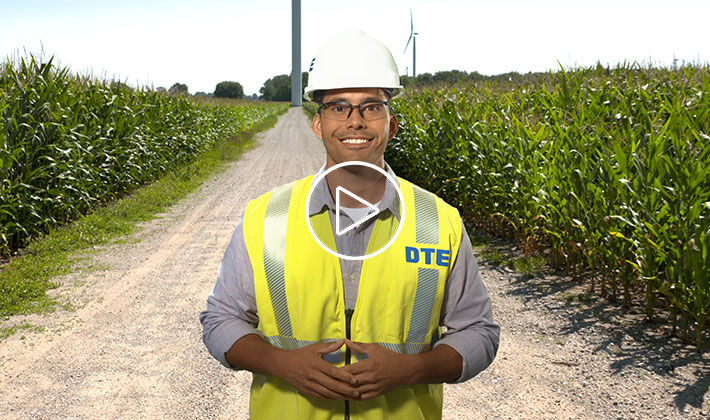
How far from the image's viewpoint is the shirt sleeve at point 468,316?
4.48 ft

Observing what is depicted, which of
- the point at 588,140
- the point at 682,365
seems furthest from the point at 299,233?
the point at 588,140

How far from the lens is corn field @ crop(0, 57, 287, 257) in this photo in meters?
7.94

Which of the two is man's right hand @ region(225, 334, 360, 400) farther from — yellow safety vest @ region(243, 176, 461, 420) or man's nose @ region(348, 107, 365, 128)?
man's nose @ region(348, 107, 365, 128)

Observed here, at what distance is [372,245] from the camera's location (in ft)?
4.43

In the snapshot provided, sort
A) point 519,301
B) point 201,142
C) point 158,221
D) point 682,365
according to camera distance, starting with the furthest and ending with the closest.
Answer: point 201,142, point 158,221, point 519,301, point 682,365

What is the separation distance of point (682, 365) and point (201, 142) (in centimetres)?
1740

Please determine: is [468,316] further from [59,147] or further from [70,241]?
[59,147]

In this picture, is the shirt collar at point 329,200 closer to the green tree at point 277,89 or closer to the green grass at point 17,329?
the green grass at point 17,329

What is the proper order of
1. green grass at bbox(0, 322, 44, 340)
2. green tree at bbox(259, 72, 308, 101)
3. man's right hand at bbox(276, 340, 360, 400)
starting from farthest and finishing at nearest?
green tree at bbox(259, 72, 308, 101) → green grass at bbox(0, 322, 44, 340) → man's right hand at bbox(276, 340, 360, 400)

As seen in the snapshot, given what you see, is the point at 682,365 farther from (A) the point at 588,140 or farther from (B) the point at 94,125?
(B) the point at 94,125

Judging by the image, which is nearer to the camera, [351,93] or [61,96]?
[351,93]

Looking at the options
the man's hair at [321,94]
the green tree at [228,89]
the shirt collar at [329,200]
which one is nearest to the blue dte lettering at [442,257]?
the shirt collar at [329,200]

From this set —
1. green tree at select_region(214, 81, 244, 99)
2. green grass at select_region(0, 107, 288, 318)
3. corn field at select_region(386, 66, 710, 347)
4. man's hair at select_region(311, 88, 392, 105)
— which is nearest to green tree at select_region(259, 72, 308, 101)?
green tree at select_region(214, 81, 244, 99)

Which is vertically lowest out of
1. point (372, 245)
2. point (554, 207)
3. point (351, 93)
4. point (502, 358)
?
point (502, 358)
